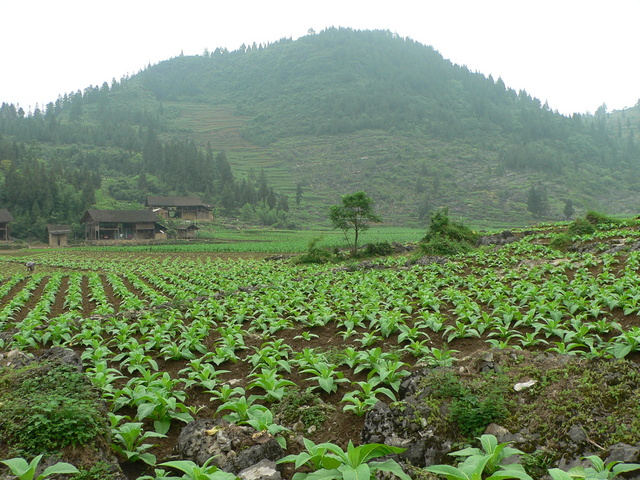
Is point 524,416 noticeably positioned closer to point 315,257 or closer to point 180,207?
point 315,257

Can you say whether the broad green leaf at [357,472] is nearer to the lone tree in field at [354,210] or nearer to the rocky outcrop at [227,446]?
the rocky outcrop at [227,446]

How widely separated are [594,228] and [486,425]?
85.8 ft

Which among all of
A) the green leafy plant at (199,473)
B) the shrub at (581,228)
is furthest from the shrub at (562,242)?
the green leafy plant at (199,473)

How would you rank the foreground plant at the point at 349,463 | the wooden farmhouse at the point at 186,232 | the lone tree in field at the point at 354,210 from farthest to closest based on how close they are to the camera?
the wooden farmhouse at the point at 186,232, the lone tree in field at the point at 354,210, the foreground plant at the point at 349,463

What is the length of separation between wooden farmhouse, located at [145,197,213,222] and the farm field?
77.8 meters

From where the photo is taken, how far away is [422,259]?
2372 cm

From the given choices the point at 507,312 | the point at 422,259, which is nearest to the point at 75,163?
the point at 422,259

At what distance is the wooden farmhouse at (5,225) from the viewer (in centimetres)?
6719

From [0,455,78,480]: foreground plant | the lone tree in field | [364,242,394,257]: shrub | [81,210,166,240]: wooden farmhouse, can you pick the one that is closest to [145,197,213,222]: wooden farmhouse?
[81,210,166,240]: wooden farmhouse

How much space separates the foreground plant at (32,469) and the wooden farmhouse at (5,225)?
260 feet

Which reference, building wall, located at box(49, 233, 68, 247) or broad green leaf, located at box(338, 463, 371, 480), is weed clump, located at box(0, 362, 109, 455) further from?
building wall, located at box(49, 233, 68, 247)

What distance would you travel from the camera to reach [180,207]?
310 ft

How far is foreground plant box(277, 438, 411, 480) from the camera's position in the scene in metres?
3.51

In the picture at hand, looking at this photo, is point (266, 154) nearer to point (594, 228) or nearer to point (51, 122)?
point (51, 122)
